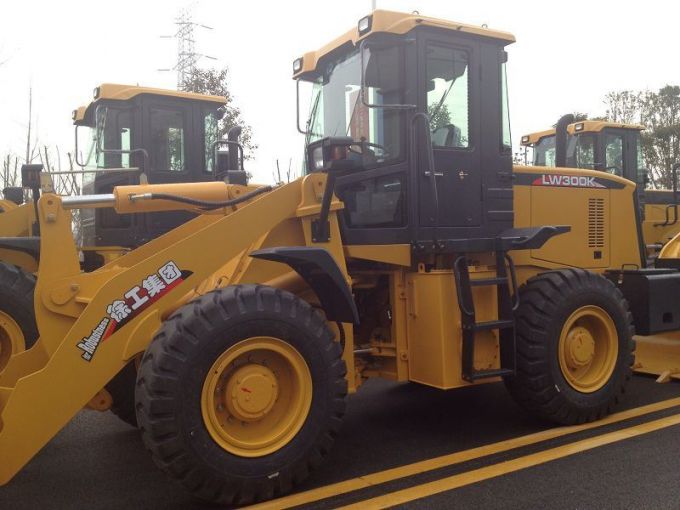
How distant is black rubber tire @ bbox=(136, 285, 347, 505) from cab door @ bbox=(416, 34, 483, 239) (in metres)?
1.30

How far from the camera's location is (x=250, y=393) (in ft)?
11.9

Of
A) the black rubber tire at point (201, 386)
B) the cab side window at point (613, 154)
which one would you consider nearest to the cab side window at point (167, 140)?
the black rubber tire at point (201, 386)

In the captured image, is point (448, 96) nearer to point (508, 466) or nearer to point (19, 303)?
point (508, 466)

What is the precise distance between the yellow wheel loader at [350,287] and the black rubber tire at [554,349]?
2 cm

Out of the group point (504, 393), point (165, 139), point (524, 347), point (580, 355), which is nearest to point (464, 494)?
point (524, 347)

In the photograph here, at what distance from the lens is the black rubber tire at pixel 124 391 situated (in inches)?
180

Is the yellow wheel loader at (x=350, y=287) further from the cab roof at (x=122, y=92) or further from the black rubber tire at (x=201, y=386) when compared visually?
the cab roof at (x=122, y=92)

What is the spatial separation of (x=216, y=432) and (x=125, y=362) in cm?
63

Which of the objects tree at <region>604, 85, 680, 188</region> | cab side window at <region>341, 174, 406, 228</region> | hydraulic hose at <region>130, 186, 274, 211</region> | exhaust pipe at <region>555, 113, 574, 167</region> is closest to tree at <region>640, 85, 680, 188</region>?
tree at <region>604, 85, 680, 188</region>

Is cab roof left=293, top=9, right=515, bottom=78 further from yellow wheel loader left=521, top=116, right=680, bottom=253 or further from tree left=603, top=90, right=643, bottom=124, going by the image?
tree left=603, top=90, right=643, bottom=124

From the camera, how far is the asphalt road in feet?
11.9

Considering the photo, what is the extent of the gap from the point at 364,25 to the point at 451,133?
0.96 metres

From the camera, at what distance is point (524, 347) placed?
15.4ft

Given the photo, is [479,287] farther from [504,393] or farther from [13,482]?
[13,482]
